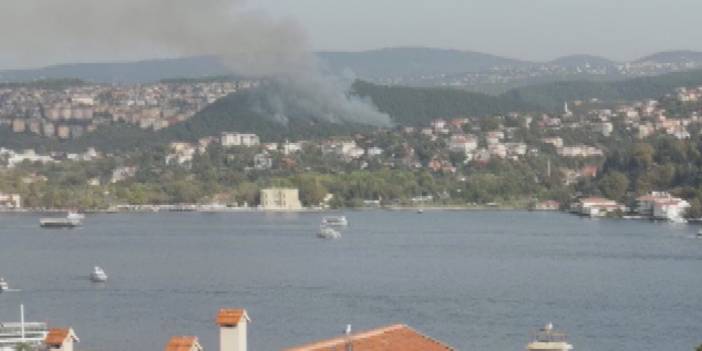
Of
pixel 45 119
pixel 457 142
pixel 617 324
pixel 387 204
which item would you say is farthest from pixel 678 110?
pixel 617 324

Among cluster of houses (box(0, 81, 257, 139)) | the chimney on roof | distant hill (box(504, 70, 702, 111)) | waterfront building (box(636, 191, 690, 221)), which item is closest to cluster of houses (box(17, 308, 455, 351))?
the chimney on roof

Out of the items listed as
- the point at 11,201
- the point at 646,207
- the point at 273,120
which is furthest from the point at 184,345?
the point at 273,120

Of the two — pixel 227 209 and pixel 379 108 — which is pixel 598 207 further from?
pixel 379 108

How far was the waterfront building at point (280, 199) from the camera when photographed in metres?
86.6

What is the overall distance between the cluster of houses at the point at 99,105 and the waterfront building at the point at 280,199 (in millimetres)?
52736

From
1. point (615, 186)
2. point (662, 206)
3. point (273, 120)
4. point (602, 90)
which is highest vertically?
point (602, 90)

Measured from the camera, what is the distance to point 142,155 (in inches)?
4395

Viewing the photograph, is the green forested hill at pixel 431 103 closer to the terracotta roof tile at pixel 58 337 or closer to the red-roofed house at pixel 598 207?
the red-roofed house at pixel 598 207

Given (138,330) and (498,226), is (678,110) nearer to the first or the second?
(498,226)

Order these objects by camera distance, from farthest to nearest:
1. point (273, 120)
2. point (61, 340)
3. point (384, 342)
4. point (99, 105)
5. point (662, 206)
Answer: point (99, 105), point (273, 120), point (662, 206), point (384, 342), point (61, 340)

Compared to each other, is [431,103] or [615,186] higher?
[431,103]

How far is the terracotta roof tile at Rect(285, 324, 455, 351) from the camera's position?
10.0 m

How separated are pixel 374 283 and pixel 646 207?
37.3m

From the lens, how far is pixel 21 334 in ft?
67.3
